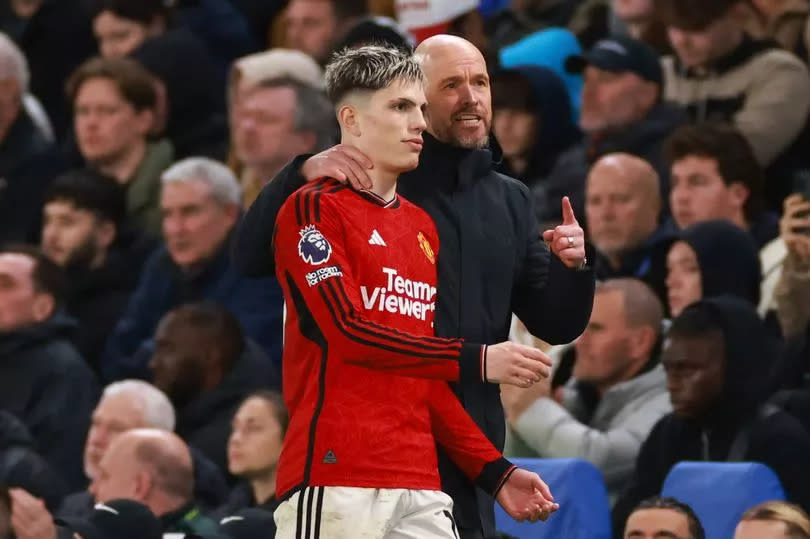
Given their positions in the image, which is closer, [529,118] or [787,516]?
[787,516]

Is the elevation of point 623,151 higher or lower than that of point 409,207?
higher

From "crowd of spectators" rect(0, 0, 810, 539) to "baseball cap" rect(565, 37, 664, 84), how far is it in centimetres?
2

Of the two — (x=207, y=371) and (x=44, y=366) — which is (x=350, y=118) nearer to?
(x=207, y=371)

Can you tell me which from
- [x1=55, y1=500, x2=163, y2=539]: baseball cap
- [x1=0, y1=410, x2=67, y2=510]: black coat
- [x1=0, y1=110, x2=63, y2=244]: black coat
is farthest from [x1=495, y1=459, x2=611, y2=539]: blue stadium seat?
[x1=0, y1=110, x2=63, y2=244]: black coat

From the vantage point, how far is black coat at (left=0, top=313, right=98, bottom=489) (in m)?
9.16

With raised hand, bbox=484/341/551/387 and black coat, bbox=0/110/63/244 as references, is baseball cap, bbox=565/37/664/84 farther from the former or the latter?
raised hand, bbox=484/341/551/387

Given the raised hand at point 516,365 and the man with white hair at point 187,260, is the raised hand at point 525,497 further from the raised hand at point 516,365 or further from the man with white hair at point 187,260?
the man with white hair at point 187,260

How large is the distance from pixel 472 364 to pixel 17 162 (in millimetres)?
7290

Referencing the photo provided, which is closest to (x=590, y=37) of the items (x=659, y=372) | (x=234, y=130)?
(x=234, y=130)

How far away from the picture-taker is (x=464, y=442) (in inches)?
182

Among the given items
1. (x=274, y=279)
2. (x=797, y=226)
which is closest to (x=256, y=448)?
(x=274, y=279)

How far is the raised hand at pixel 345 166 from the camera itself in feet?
14.8

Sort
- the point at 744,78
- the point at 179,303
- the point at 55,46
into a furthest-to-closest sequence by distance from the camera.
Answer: the point at 55,46
the point at 179,303
the point at 744,78

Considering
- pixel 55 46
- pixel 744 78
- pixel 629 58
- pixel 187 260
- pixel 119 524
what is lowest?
pixel 119 524
